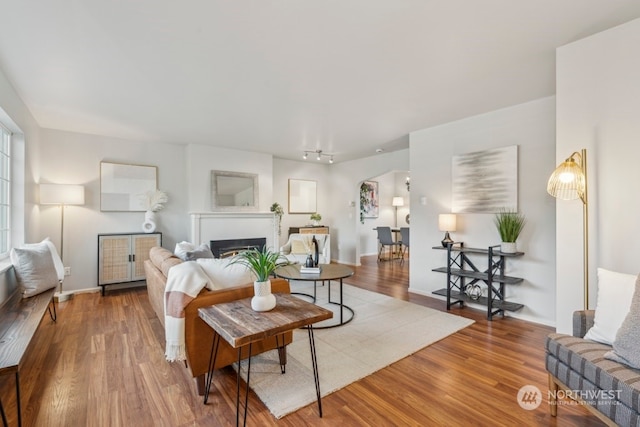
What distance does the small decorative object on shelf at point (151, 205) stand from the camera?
Answer: 5012 millimetres

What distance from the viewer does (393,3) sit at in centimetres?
→ 177

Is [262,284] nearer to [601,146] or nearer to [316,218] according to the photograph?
[601,146]

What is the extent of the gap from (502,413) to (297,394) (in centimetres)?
132

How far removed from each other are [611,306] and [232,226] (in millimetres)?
5358

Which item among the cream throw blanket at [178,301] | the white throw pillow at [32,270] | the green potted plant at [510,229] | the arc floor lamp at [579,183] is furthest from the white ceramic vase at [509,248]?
the white throw pillow at [32,270]

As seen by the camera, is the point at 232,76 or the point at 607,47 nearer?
the point at 607,47

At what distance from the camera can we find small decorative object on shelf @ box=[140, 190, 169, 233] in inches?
197

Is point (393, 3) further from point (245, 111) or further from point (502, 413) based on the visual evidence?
point (502, 413)

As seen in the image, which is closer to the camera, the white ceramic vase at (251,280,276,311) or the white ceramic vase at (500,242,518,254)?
the white ceramic vase at (251,280,276,311)

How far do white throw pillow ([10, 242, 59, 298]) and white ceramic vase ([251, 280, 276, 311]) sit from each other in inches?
101

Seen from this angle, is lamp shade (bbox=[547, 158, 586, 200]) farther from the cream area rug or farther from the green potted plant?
the cream area rug

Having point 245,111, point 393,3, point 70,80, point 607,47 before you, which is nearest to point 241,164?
point 245,111

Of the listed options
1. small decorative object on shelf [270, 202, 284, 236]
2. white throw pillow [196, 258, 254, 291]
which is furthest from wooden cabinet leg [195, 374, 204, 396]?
small decorative object on shelf [270, 202, 284, 236]

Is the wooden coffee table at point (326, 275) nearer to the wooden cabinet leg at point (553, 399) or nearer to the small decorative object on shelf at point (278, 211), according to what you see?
the wooden cabinet leg at point (553, 399)
